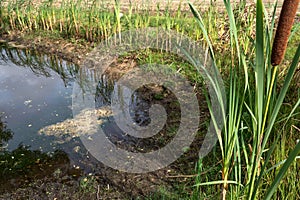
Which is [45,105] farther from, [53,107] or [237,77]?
[237,77]

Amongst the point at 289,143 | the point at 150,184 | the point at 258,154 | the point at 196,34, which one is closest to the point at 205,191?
the point at 150,184

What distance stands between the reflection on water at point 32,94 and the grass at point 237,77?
691mm

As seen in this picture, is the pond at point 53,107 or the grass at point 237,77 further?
the pond at point 53,107

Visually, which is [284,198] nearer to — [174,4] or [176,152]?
[176,152]

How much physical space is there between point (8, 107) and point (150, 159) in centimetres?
195

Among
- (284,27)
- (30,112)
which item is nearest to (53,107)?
(30,112)

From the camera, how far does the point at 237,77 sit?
1882mm

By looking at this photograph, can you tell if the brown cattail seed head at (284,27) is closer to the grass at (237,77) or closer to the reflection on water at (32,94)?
the grass at (237,77)

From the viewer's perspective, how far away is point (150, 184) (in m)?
2.41

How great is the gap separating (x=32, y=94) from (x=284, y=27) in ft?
12.2

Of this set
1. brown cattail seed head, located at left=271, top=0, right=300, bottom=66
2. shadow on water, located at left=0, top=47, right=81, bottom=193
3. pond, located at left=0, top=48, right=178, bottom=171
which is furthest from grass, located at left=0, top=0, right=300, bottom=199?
shadow on water, located at left=0, top=47, right=81, bottom=193

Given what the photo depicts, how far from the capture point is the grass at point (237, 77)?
38.8 inches

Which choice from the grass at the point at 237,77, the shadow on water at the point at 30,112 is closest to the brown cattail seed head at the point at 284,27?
the grass at the point at 237,77

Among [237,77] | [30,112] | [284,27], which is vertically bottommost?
[30,112]
